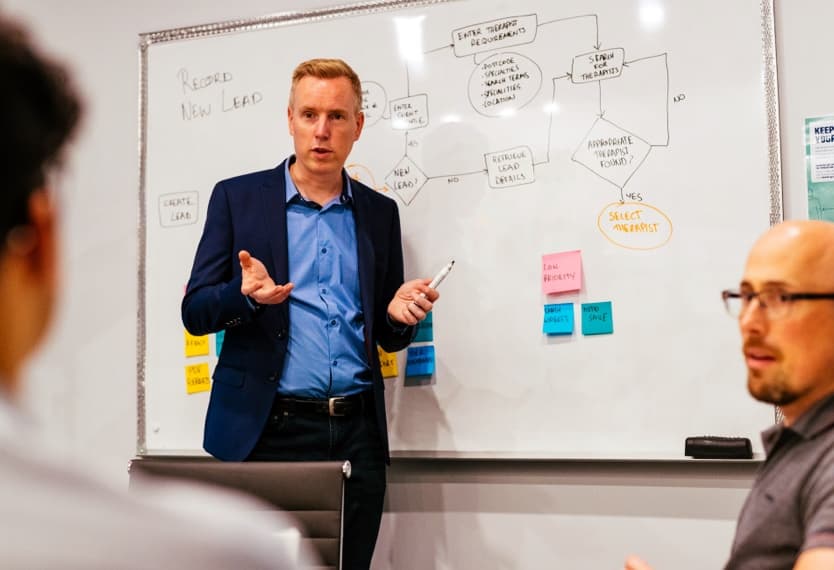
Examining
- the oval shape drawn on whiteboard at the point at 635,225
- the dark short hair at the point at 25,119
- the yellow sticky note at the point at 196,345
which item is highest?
the oval shape drawn on whiteboard at the point at 635,225

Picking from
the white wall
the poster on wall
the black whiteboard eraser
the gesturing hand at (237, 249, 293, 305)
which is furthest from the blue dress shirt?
the poster on wall

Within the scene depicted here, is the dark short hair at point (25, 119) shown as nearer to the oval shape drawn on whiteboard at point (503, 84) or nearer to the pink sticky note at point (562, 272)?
the pink sticky note at point (562, 272)

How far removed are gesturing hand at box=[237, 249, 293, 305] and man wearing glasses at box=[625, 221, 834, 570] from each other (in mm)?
1110

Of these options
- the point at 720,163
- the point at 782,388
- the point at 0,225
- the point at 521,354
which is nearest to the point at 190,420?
the point at 521,354

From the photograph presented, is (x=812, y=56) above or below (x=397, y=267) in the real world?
above

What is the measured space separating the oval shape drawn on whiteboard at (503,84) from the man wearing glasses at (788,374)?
1.36 m

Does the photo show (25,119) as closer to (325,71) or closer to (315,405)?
(315,405)

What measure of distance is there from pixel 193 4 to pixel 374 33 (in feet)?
2.32

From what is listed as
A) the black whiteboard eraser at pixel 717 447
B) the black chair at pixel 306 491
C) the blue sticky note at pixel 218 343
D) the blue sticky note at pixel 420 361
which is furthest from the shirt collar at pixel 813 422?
the blue sticky note at pixel 218 343

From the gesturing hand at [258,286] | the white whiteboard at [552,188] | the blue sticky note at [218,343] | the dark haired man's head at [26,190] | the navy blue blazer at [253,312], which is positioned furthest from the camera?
the blue sticky note at [218,343]

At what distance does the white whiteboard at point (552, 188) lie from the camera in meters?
2.52

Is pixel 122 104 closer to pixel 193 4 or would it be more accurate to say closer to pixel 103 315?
pixel 193 4

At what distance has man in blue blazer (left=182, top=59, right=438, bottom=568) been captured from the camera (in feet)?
7.96

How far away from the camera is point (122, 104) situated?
3246 millimetres
